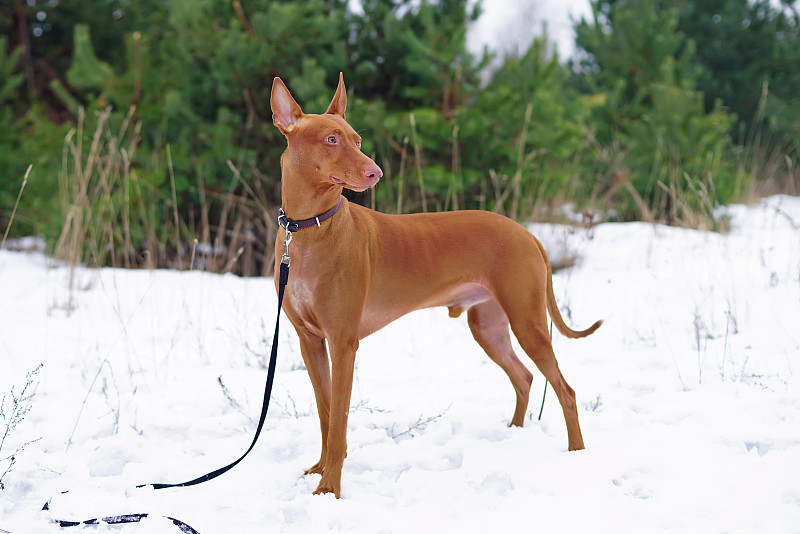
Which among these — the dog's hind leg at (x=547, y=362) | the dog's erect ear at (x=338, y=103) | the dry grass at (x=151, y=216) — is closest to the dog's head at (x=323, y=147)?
the dog's erect ear at (x=338, y=103)

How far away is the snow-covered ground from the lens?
2.25m

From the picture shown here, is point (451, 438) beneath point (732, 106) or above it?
beneath

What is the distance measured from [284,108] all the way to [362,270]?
651 millimetres

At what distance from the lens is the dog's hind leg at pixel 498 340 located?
3012 millimetres

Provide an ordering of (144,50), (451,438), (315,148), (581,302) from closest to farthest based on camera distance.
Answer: (315,148) < (451,438) < (581,302) < (144,50)

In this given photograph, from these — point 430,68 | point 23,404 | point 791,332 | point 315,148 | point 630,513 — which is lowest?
point 23,404

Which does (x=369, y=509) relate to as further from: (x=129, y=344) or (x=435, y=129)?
(x=435, y=129)

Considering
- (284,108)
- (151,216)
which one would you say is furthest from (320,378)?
(151,216)

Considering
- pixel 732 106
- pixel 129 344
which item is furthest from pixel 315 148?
pixel 732 106

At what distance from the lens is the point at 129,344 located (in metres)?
4.05

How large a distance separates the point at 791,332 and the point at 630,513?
2.33 m

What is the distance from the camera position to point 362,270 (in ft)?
7.82

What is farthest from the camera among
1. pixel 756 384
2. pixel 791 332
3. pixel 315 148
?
pixel 791 332

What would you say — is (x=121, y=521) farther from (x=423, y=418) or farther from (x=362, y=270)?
(x=423, y=418)
